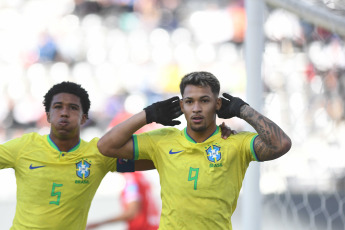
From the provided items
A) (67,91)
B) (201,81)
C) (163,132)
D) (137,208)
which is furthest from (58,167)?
(137,208)

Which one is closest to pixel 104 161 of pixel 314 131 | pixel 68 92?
pixel 68 92

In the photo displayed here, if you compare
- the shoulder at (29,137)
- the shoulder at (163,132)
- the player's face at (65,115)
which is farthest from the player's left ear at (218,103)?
the shoulder at (29,137)

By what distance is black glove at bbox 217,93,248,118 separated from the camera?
209 cm

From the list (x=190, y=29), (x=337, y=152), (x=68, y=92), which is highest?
(x=190, y=29)

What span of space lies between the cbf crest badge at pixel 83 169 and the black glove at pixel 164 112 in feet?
1.34

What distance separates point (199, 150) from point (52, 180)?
27.9 inches

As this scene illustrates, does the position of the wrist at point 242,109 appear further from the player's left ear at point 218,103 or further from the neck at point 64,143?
the neck at point 64,143

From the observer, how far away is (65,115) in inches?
88.4

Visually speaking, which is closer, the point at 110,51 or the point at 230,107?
the point at 230,107

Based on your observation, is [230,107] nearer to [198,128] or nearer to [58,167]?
[198,128]

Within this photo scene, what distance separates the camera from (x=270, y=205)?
138 inches

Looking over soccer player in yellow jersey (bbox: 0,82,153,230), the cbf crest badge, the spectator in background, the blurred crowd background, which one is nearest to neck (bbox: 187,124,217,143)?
soccer player in yellow jersey (bbox: 0,82,153,230)

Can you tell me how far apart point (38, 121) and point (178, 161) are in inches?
377

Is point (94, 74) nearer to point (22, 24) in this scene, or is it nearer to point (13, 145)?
point (22, 24)
